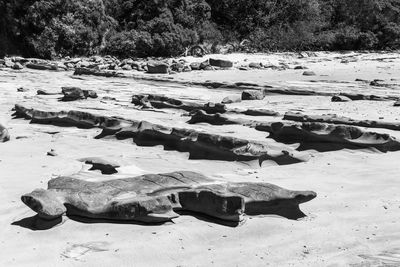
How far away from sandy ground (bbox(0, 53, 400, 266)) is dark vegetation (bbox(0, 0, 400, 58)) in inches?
422

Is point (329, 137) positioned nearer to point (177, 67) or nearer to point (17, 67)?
point (177, 67)

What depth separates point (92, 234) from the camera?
328 centimetres

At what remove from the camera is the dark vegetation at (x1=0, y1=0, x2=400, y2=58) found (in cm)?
1895

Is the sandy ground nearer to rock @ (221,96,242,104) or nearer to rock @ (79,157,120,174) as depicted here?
rock @ (79,157,120,174)

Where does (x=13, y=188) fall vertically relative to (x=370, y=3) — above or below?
below

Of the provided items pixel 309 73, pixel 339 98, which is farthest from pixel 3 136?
pixel 309 73

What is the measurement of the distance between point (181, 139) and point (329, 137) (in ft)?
4.80

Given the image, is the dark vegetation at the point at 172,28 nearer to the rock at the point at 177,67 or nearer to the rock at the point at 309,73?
the rock at the point at 177,67

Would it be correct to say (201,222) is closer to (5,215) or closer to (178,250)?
(178,250)

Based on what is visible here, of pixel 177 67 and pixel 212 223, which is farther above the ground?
pixel 212 223

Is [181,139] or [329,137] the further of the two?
[181,139]

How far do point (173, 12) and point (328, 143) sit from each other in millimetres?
15220

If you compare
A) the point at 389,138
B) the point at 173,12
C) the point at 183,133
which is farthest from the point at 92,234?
the point at 173,12

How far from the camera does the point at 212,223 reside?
3406 millimetres
